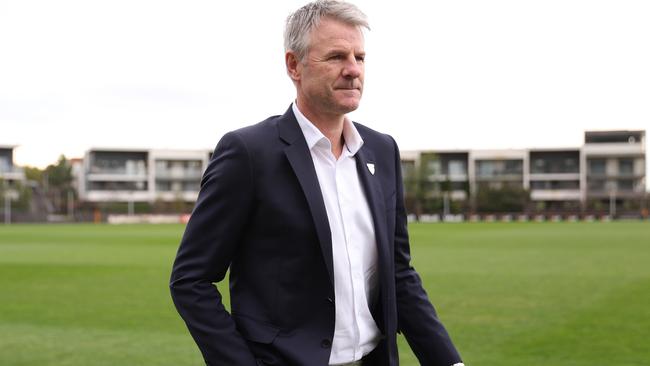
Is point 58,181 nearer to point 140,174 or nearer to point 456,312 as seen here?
point 140,174

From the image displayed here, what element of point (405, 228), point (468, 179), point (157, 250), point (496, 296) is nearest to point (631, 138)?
point (468, 179)

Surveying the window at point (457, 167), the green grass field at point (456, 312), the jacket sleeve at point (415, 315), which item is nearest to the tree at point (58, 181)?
the window at point (457, 167)

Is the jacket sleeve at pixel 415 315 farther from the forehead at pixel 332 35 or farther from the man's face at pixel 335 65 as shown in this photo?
the forehead at pixel 332 35

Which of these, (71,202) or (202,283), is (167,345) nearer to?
(202,283)

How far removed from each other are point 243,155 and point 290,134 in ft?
0.61

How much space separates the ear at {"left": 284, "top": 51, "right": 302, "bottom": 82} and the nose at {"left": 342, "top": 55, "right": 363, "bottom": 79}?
6.1 inches

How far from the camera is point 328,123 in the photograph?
2.55m

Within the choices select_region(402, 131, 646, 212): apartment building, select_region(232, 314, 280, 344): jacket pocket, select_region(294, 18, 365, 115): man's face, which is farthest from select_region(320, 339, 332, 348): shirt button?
select_region(402, 131, 646, 212): apartment building

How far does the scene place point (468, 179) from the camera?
117250 millimetres

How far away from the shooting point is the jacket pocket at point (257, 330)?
243 cm

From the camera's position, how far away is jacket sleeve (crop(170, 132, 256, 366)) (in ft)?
7.75

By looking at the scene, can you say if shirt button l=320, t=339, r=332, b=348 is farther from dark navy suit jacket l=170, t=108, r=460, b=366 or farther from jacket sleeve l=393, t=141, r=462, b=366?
jacket sleeve l=393, t=141, r=462, b=366

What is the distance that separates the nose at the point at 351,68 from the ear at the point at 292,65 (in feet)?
0.51

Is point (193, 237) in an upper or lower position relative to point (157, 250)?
upper
